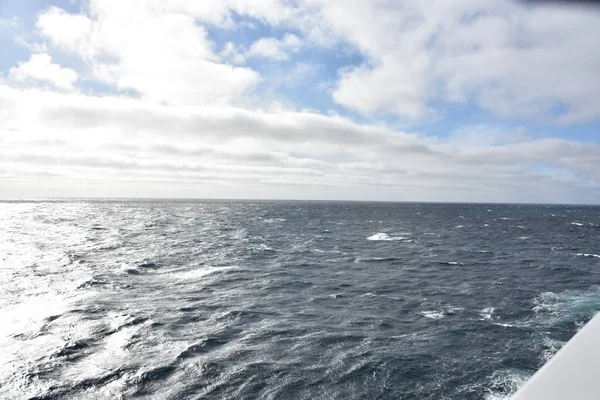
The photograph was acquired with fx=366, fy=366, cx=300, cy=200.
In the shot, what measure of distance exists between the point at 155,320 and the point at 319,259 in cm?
2885

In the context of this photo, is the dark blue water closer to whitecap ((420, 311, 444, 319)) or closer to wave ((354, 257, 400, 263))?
whitecap ((420, 311, 444, 319))

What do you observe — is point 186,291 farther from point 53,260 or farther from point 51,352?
point 53,260

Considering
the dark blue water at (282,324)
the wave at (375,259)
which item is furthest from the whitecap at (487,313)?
the wave at (375,259)

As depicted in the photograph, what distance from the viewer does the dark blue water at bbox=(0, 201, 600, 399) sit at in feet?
58.3

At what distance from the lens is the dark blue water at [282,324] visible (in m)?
17.8

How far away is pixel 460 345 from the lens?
2202cm

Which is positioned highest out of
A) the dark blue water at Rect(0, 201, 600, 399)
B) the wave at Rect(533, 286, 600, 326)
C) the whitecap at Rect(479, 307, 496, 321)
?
the wave at Rect(533, 286, 600, 326)

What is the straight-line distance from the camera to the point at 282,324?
2580cm

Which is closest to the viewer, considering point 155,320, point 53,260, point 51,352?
point 51,352

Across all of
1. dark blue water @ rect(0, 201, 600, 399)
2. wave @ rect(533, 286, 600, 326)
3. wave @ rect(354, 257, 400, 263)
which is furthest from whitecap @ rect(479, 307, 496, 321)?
wave @ rect(354, 257, 400, 263)

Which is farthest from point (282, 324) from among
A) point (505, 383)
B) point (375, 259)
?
point (375, 259)

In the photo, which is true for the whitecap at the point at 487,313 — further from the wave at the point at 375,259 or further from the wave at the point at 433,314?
the wave at the point at 375,259

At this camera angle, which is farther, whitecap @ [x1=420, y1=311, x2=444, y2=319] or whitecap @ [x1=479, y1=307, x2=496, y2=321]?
whitecap @ [x1=420, y1=311, x2=444, y2=319]

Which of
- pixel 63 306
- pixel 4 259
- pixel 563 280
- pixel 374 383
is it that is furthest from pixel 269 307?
pixel 4 259
